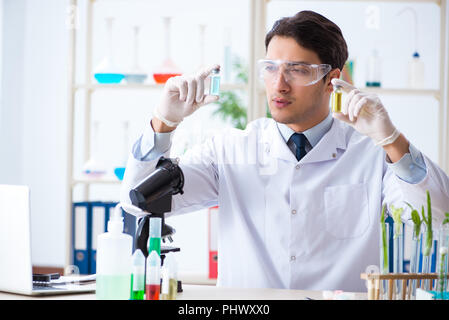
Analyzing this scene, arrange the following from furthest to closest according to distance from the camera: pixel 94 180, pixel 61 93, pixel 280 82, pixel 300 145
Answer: pixel 61 93 < pixel 94 180 < pixel 300 145 < pixel 280 82

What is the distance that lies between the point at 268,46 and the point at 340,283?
75 centimetres

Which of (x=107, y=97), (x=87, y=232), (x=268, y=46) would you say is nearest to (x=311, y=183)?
(x=268, y=46)

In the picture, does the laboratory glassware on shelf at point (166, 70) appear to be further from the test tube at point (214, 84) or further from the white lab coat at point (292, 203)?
the test tube at point (214, 84)

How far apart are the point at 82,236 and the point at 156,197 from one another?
1.72m

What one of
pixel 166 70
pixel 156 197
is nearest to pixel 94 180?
pixel 166 70

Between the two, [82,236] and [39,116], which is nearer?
[82,236]

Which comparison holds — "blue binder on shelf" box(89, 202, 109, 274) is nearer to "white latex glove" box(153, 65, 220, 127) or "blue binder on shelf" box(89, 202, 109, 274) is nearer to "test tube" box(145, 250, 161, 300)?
"white latex glove" box(153, 65, 220, 127)

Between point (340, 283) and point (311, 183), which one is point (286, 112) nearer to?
point (311, 183)

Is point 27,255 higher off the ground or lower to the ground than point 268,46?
lower

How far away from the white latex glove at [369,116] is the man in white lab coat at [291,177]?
0.11m

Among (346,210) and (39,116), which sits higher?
(39,116)

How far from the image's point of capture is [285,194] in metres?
1.85

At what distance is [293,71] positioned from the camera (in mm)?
1771

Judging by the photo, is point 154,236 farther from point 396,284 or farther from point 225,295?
point 396,284
